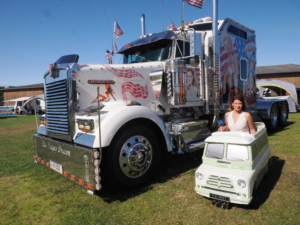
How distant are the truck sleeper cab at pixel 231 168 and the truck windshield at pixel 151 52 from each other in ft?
7.56

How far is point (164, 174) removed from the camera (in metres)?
4.69

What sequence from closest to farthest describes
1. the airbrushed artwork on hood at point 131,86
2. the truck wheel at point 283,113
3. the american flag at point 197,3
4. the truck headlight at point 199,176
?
the truck headlight at point 199,176 → the airbrushed artwork on hood at point 131,86 → the american flag at point 197,3 → the truck wheel at point 283,113

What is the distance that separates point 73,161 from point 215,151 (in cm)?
220

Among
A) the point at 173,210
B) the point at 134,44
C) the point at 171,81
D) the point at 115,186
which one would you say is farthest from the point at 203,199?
the point at 134,44

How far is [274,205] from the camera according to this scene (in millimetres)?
3256

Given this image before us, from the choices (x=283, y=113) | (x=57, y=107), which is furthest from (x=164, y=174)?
(x=283, y=113)

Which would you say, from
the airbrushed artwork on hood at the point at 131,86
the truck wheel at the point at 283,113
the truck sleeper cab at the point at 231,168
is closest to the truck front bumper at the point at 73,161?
the airbrushed artwork on hood at the point at 131,86

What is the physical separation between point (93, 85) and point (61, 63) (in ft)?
2.38

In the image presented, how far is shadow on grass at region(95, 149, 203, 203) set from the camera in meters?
3.79

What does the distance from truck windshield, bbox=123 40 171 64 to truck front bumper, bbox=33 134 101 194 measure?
2651 mm

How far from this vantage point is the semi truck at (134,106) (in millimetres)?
3564

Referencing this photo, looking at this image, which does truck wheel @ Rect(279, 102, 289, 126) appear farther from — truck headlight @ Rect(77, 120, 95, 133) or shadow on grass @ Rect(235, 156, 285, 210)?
truck headlight @ Rect(77, 120, 95, 133)

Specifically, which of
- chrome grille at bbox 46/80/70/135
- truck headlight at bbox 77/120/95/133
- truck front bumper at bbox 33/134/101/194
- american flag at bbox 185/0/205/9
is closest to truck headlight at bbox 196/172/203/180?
truck front bumper at bbox 33/134/101/194

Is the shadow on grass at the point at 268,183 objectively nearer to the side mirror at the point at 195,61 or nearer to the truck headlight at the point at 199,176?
the truck headlight at the point at 199,176
